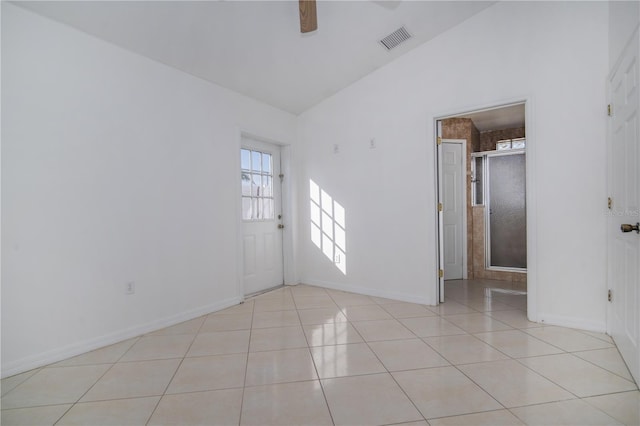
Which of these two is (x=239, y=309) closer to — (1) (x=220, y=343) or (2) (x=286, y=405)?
(1) (x=220, y=343)

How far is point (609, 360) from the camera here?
2.18 meters

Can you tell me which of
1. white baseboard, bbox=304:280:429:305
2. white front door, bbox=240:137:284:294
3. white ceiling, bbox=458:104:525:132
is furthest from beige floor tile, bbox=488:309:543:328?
white front door, bbox=240:137:284:294

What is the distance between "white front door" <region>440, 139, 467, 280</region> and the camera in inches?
186

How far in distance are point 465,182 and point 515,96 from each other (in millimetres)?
1894

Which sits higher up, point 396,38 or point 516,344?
point 396,38

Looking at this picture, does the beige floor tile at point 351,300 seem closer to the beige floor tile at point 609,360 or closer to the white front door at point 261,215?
the white front door at point 261,215

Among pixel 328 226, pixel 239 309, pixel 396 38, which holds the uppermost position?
pixel 396 38

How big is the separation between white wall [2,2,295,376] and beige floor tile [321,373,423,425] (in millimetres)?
1909

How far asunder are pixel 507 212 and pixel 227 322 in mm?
4210

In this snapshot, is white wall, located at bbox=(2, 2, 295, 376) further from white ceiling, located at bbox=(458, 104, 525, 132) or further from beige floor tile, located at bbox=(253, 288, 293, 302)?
white ceiling, located at bbox=(458, 104, 525, 132)

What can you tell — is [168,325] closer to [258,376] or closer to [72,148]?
[258,376]

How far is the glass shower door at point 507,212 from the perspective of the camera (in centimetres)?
470

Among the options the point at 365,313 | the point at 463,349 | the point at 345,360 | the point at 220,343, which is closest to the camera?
the point at 345,360

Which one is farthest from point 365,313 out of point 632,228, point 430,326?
point 632,228
